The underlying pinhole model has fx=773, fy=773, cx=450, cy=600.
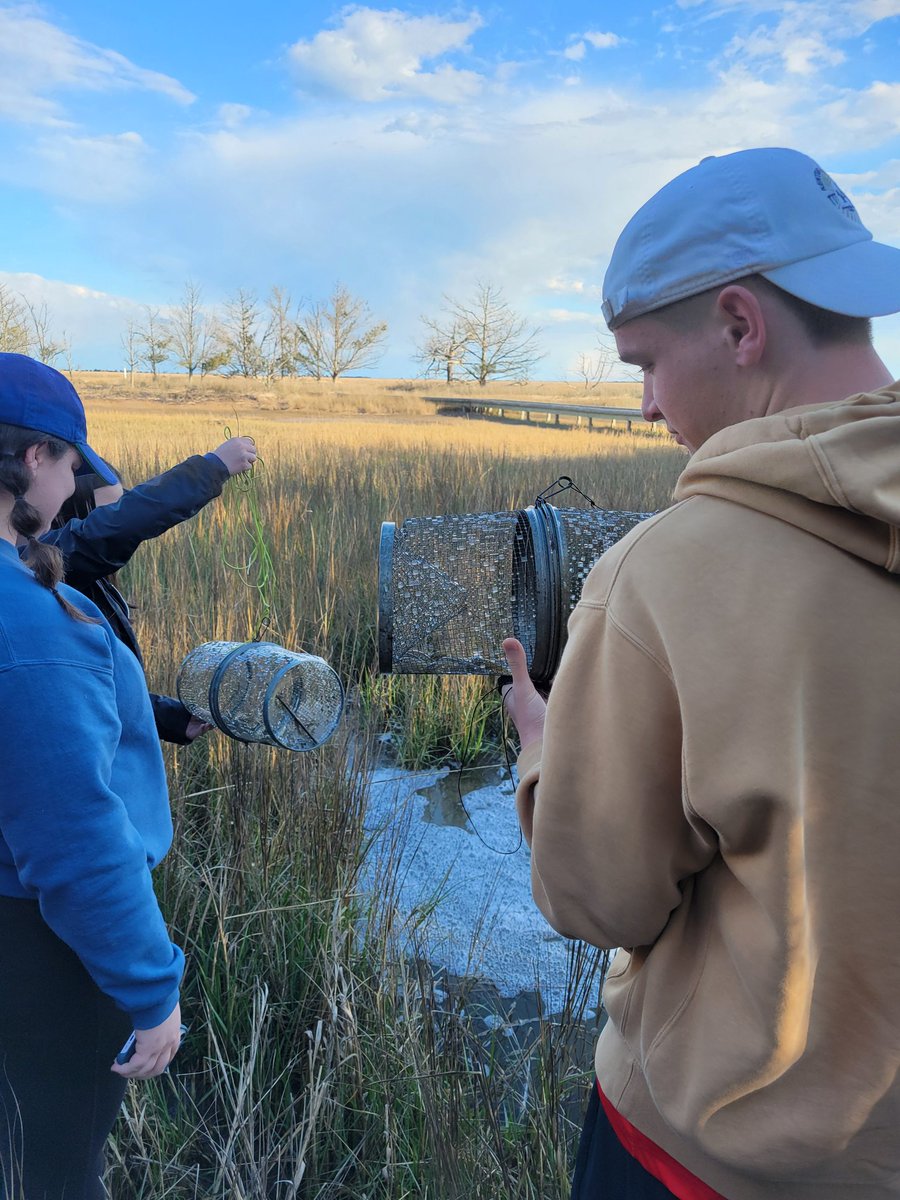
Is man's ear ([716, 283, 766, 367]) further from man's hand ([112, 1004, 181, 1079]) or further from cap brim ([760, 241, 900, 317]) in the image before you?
man's hand ([112, 1004, 181, 1079])

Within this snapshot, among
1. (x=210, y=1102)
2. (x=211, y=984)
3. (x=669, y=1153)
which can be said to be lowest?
(x=210, y=1102)

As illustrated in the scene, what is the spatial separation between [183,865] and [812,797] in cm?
192

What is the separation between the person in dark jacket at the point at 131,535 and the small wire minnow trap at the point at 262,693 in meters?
0.07

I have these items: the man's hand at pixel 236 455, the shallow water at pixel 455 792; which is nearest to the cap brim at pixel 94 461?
the man's hand at pixel 236 455

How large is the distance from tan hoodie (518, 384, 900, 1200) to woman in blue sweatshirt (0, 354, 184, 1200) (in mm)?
625

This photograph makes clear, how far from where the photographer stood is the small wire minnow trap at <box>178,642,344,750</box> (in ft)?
5.26

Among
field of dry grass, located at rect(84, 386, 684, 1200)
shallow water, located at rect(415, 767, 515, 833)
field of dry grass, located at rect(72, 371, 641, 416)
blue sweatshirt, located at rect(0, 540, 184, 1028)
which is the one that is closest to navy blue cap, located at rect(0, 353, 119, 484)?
blue sweatshirt, located at rect(0, 540, 184, 1028)

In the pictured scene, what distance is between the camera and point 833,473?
0.59 metres

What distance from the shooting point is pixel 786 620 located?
2.02 feet

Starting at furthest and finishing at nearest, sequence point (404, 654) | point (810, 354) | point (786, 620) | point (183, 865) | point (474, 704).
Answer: point (474, 704)
point (183, 865)
point (404, 654)
point (810, 354)
point (786, 620)

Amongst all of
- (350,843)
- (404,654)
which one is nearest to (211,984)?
(350,843)

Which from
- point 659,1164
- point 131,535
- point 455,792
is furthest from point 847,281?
point 455,792

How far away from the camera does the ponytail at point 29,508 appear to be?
1.07 meters

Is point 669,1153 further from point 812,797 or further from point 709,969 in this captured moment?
Answer: point 812,797
